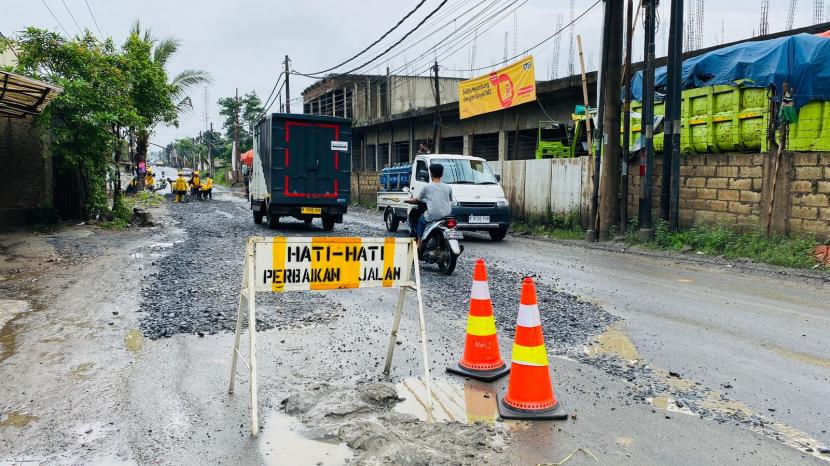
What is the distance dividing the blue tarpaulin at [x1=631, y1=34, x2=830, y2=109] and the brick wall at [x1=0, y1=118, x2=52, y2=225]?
15121 millimetres

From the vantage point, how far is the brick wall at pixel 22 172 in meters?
15.1

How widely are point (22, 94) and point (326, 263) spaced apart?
10579 mm

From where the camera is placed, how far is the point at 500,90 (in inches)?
824

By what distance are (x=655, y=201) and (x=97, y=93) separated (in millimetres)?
13376

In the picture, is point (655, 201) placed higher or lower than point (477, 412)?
higher

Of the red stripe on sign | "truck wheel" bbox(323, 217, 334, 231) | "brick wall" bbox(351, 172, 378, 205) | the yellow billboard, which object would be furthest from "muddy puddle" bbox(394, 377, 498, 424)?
"brick wall" bbox(351, 172, 378, 205)

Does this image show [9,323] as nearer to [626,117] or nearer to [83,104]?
[83,104]

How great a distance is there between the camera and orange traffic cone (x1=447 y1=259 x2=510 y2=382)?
4.60 metres

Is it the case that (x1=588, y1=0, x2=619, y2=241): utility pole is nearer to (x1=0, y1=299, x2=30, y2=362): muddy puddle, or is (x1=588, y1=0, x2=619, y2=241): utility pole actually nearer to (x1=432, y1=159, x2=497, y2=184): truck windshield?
(x1=432, y1=159, x2=497, y2=184): truck windshield

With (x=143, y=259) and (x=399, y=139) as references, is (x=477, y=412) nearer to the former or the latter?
(x=143, y=259)

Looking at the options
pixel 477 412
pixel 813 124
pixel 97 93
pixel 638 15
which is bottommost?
pixel 477 412

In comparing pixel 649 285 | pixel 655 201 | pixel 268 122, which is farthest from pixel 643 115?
pixel 268 122

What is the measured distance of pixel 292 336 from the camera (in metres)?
5.76

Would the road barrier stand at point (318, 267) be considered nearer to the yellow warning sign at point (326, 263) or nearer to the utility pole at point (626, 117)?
→ the yellow warning sign at point (326, 263)
